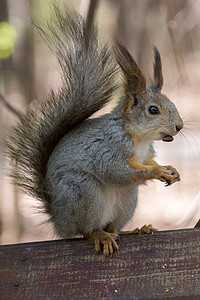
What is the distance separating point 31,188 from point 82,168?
1.13 feet

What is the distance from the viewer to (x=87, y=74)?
2.39 metres

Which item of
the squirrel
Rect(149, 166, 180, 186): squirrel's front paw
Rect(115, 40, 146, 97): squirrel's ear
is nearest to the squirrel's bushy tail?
the squirrel

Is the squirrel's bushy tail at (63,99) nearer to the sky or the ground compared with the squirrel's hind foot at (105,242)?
nearer to the sky

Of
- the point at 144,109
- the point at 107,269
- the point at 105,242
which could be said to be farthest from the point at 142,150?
the point at 107,269

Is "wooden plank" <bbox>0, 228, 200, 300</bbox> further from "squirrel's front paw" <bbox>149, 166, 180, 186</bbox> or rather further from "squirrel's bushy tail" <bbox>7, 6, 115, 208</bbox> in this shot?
"squirrel's bushy tail" <bbox>7, 6, 115, 208</bbox>

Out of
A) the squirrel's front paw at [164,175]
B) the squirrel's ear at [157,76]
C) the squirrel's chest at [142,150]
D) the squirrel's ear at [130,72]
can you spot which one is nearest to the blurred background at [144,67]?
the squirrel's ear at [157,76]

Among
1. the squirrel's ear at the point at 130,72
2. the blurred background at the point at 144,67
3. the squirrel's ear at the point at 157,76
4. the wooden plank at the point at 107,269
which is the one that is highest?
the blurred background at the point at 144,67

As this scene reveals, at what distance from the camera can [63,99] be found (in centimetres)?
244

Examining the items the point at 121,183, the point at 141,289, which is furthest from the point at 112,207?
the point at 141,289

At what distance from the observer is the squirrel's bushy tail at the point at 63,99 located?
2.28 meters

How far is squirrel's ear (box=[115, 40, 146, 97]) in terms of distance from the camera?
7.04ft

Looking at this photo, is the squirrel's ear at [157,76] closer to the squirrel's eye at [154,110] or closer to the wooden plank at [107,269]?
the squirrel's eye at [154,110]

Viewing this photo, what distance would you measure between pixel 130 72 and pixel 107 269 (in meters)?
0.88

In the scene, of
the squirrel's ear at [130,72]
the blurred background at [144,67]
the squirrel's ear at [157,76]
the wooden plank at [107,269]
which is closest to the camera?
the wooden plank at [107,269]
